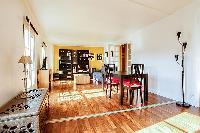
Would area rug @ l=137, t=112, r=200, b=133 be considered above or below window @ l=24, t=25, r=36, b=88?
below

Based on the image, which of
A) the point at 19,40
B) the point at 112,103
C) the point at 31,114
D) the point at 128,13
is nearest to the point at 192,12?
the point at 128,13

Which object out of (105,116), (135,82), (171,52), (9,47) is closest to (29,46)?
(9,47)

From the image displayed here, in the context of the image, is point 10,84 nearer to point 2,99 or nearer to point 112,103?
point 2,99

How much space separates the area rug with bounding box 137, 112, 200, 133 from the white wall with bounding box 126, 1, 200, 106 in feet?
3.98

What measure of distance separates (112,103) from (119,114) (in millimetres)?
969

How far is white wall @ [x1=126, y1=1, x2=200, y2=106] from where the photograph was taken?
170 inches

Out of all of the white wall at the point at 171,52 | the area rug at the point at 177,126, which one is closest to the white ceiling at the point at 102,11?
the white wall at the point at 171,52

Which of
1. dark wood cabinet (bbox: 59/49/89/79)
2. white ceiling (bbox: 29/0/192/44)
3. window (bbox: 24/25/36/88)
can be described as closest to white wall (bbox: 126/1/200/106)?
white ceiling (bbox: 29/0/192/44)

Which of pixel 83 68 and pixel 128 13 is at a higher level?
pixel 128 13

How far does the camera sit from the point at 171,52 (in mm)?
5160

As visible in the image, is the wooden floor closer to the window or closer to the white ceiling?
the window

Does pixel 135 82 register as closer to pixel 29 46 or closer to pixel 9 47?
pixel 29 46

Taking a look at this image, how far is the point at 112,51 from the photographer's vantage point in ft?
33.8

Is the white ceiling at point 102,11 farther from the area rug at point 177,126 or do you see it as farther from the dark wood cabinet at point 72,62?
the dark wood cabinet at point 72,62
